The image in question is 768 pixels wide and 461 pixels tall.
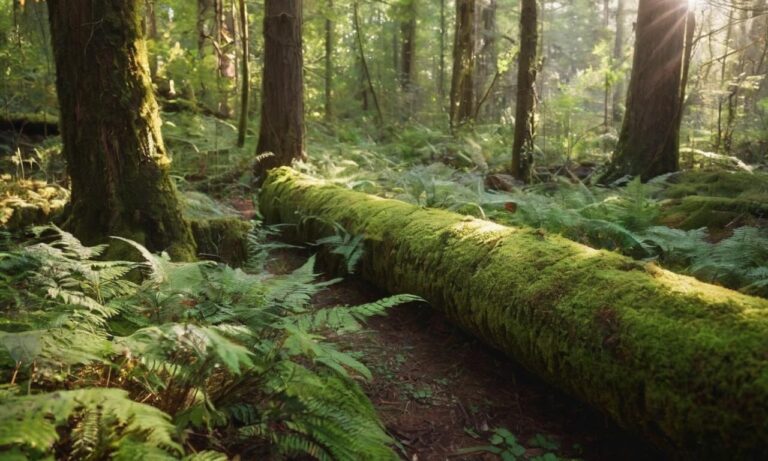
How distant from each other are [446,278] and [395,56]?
22671 millimetres

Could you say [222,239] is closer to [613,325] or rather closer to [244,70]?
[613,325]

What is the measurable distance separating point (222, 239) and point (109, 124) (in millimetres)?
1586

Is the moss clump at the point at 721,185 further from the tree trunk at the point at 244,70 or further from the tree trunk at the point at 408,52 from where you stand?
the tree trunk at the point at 408,52

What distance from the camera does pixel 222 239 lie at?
204 inches

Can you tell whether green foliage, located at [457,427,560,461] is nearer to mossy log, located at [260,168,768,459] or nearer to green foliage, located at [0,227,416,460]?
mossy log, located at [260,168,768,459]

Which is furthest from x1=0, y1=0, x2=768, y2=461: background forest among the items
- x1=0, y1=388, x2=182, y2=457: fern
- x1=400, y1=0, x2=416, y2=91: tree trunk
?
x1=400, y1=0, x2=416, y2=91: tree trunk

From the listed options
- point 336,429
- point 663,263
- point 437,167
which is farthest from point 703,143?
point 336,429

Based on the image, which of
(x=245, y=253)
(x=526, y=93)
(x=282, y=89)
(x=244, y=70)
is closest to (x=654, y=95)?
(x=526, y=93)

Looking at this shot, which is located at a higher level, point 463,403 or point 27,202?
point 27,202

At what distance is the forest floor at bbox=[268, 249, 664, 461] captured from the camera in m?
2.75

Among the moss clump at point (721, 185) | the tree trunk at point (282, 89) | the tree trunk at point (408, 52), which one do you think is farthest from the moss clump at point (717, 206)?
the tree trunk at point (408, 52)

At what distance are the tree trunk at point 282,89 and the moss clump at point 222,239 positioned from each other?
11.8 feet

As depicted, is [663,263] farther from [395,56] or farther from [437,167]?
[395,56]

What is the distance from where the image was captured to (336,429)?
2.08 meters
